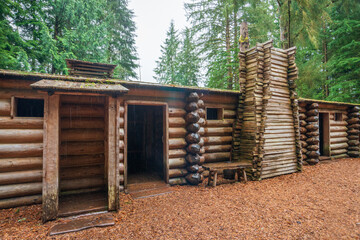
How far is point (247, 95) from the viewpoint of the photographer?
8156 mm

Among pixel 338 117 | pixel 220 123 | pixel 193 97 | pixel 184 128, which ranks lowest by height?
pixel 184 128

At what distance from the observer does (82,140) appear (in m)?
5.84

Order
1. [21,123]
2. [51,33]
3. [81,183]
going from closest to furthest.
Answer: [21,123], [81,183], [51,33]

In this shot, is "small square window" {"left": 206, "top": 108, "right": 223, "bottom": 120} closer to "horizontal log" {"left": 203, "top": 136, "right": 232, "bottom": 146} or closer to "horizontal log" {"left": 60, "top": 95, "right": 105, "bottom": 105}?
"horizontal log" {"left": 203, "top": 136, "right": 232, "bottom": 146}

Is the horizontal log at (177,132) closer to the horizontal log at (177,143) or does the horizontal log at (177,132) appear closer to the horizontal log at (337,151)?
the horizontal log at (177,143)

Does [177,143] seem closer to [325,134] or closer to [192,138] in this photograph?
[192,138]

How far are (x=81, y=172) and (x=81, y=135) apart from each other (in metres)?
1.23

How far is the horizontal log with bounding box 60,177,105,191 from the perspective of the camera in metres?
5.57

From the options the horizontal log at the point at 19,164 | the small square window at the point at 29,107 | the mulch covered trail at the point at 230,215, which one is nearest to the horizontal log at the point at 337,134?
the mulch covered trail at the point at 230,215

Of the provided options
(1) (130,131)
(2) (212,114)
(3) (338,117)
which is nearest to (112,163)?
(2) (212,114)

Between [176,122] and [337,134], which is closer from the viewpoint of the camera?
[176,122]

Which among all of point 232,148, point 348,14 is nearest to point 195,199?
point 232,148

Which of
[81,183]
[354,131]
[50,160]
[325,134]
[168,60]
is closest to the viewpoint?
[50,160]

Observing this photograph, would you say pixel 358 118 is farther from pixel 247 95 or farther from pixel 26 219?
pixel 26 219
